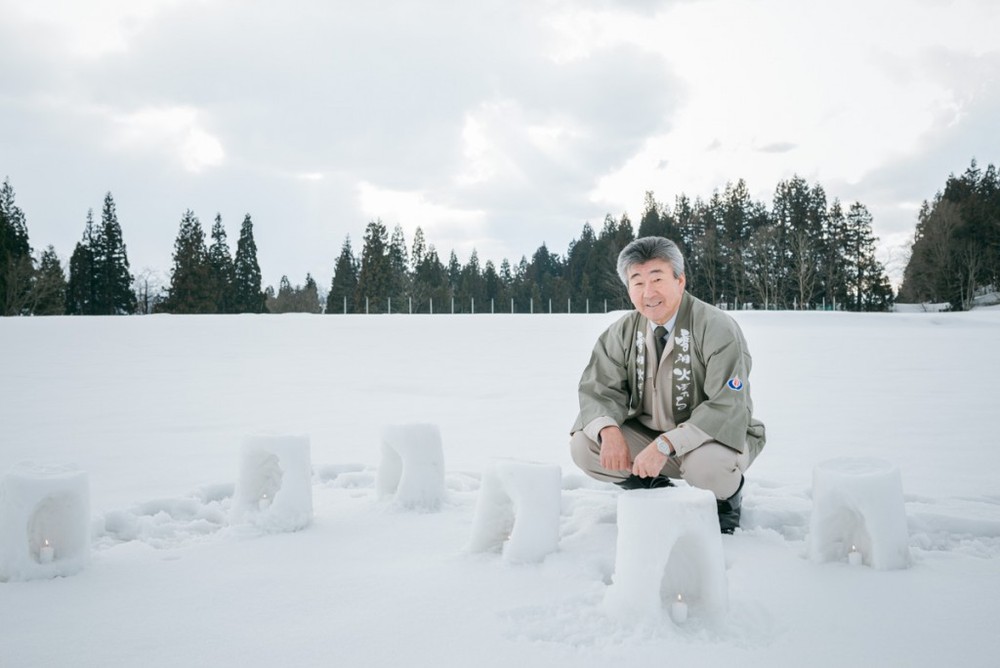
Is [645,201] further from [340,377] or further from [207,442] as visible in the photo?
[207,442]

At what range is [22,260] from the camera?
3306cm

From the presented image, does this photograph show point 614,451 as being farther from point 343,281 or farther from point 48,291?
point 343,281

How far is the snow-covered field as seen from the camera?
5.98ft

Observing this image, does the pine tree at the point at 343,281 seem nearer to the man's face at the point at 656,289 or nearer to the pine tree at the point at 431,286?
the pine tree at the point at 431,286

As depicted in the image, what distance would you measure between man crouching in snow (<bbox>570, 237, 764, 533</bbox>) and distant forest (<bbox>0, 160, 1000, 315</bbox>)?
3295cm

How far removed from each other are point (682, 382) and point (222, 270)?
139ft

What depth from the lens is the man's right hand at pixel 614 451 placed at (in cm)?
261

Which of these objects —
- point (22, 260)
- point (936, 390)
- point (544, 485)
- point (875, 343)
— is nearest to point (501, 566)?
point (544, 485)

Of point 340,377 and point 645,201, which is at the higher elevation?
point 645,201

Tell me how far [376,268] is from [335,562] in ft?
134

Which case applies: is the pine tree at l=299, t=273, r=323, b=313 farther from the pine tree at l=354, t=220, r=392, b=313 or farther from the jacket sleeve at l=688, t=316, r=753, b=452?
the jacket sleeve at l=688, t=316, r=753, b=452

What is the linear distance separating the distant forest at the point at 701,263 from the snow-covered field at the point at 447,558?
98.3ft

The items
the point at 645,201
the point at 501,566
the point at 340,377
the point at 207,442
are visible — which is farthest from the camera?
the point at 645,201

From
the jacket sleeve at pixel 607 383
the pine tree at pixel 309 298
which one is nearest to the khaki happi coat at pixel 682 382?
the jacket sleeve at pixel 607 383
